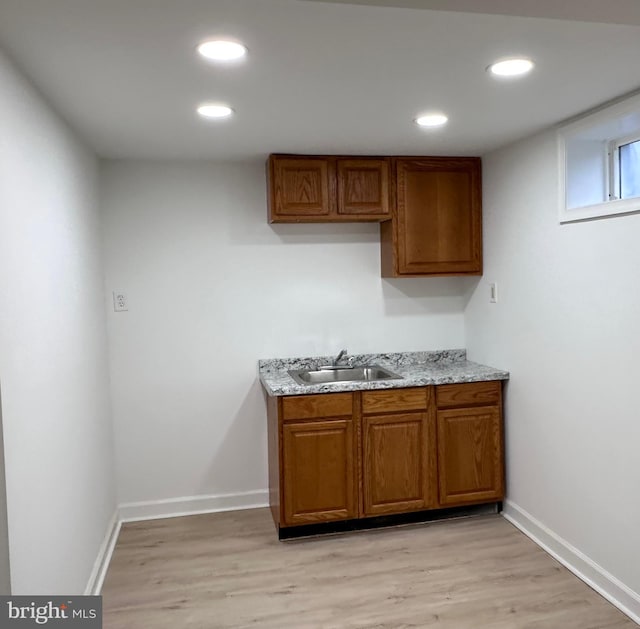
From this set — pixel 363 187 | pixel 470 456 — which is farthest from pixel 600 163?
pixel 470 456

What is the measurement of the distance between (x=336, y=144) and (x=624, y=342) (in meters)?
1.76

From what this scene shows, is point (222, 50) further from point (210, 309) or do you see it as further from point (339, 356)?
point (339, 356)

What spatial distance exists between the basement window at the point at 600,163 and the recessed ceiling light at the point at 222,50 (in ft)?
5.47

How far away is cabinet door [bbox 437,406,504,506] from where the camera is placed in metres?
3.47

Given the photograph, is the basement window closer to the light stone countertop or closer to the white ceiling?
the white ceiling

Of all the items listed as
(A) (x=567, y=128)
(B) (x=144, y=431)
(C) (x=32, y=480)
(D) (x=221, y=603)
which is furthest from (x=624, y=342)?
(B) (x=144, y=431)

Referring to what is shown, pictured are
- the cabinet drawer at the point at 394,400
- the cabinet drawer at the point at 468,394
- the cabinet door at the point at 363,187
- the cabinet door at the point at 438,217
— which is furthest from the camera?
the cabinet door at the point at 438,217

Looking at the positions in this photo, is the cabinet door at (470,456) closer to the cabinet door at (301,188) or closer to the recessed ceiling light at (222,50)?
the cabinet door at (301,188)

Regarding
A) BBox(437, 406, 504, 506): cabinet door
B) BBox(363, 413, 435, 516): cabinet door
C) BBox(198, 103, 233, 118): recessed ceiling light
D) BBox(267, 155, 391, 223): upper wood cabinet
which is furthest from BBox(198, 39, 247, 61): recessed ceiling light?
BBox(437, 406, 504, 506): cabinet door

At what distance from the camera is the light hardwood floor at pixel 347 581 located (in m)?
2.55

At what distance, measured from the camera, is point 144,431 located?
12.1ft

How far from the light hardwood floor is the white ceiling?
2.21 metres

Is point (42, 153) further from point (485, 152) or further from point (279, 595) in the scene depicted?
point (485, 152)

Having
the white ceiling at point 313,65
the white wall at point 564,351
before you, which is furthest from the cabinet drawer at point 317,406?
the white ceiling at point 313,65
